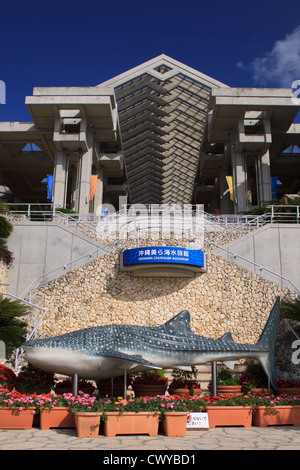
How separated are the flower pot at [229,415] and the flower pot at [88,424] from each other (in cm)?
260

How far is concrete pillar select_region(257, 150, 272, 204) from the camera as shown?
31875 mm

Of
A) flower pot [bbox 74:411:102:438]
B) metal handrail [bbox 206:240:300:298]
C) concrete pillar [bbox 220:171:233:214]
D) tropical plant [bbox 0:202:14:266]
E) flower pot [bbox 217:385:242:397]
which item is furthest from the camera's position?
concrete pillar [bbox 220:171:233:214]

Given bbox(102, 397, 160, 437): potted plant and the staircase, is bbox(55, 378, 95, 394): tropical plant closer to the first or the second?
bbox(102, 397, 160, 437): potted plant

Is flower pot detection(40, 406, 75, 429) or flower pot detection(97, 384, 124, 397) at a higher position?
flower pot detection(97, 384, 124, 397)

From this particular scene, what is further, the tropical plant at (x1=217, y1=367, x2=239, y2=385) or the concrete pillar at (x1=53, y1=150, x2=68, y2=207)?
the concrete pillar at (x1=53, y1=150, x2=68, y2=207)

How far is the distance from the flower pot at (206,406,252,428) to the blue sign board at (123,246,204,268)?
902cm

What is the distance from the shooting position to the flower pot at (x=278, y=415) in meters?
9.51

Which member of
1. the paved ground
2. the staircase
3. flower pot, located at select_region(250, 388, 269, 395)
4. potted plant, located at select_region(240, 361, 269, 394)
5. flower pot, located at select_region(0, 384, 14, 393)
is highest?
the staircase

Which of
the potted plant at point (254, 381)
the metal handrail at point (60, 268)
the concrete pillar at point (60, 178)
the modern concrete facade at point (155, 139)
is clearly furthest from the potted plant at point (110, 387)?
the concrete pillar at point (60, 178)

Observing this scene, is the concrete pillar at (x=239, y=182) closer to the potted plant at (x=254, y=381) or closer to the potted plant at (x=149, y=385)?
the potted plant at (x=254, y=381)

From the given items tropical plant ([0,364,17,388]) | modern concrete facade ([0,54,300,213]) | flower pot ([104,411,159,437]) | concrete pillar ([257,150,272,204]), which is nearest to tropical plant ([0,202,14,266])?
tropical plant ([0,364,17,388])

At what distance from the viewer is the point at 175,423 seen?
8.35 metres

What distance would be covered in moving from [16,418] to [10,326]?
14.3 feet

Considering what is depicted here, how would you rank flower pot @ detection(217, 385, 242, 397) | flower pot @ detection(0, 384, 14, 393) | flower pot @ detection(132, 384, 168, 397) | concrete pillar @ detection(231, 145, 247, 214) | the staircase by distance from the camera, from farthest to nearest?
1. concrete pillar @ detection(231, 145, 247, 214)
2. the staircase
3. flower pot @ detection(217, 385, 242, 397)
4. flower pot @ detection(132, 384, 168, 397)
5. flower pot @ detection(0, 384, 14, 393)
